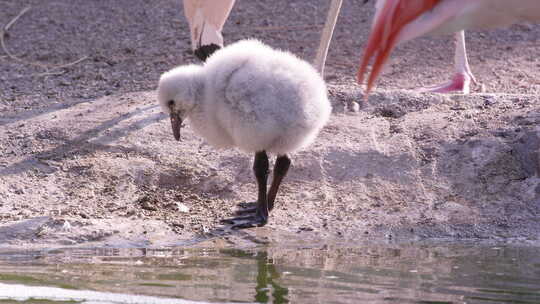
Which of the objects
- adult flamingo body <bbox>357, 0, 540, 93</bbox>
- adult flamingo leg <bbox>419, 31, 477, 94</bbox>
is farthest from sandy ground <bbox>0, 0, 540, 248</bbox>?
adult flamingo body <bbox>357, 0, 540, 93</bbox>

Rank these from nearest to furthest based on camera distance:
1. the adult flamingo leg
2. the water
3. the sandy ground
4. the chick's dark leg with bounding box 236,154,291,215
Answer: the water
the sandy ground
the chick's dark leg with bounding box 236,154,291,215
the adult flamingo leg

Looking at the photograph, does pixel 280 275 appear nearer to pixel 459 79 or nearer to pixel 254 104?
pixel 254 104

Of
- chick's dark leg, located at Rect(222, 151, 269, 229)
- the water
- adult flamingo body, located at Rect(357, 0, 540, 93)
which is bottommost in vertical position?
the water

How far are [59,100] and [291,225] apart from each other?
1.94m

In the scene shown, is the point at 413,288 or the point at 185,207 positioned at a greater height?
the point at 185,207

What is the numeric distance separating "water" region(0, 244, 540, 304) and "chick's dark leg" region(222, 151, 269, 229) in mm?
288

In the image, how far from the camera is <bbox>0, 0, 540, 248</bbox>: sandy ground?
4180 millimetres

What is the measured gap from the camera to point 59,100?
5617mm

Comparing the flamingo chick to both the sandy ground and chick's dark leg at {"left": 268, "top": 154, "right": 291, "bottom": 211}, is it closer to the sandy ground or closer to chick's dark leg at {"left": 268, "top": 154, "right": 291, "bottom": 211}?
chick's dark leg at {"left": 268, "top": 154, "right": 291, "bottom": 211}

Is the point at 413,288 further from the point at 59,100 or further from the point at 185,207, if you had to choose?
the point at 59,100

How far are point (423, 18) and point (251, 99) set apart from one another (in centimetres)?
149

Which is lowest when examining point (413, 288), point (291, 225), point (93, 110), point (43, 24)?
point (413, 288)

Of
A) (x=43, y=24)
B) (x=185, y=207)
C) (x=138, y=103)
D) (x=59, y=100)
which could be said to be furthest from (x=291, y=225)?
(x=43, y=24)

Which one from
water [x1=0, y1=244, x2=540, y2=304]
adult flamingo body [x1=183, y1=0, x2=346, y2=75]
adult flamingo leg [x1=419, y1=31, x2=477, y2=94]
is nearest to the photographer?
water [x1=0, y1=244, x2=540, y2=304]
